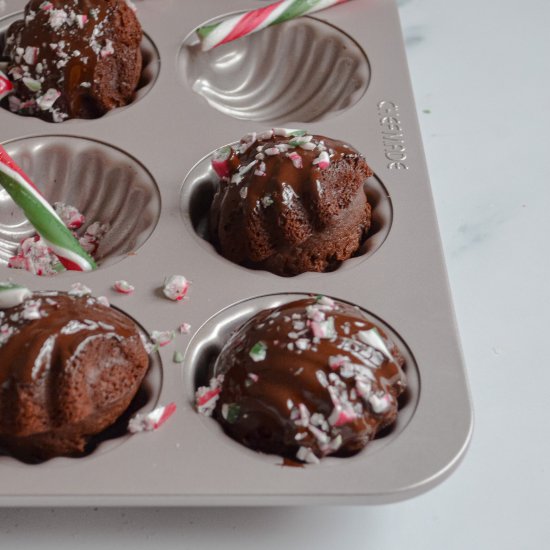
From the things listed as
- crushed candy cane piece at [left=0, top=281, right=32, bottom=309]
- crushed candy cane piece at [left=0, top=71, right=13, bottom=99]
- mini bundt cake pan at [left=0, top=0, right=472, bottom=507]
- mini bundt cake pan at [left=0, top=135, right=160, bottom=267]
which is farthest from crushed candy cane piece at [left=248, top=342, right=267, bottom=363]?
crushed candy cane piece at [left=0, top=71, right=13, bottom=99]

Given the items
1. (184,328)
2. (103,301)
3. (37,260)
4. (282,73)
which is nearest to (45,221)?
(37,260)

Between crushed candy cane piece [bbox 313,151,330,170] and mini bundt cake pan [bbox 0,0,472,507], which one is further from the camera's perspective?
crushed candy cane piece [bbox 313,151,330,170]

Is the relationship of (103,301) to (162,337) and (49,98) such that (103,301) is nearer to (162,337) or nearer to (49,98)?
(162,337)

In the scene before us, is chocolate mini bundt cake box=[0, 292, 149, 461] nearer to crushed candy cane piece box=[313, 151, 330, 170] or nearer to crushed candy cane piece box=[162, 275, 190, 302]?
crushed candy cane piece box=[162, 275, 190, 302]

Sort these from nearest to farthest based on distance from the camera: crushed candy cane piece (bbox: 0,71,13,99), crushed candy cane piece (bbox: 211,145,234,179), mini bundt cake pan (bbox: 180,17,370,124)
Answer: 1. crushed candy cane piece (bbox: 211,145,234,179)
2. crushed candy cane piece (bbox: 0,71,13,99)
3. mini bundt cake pan (bbox: 180,17,370,124)

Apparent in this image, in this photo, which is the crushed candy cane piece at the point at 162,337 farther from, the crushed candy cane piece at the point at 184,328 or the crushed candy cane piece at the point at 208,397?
the crushed candy cane piece at the point at 208,397

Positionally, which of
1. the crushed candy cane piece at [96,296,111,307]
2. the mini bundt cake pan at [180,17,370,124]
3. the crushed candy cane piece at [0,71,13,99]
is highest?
the crushed candy cane piece at [0,71,13,99]
